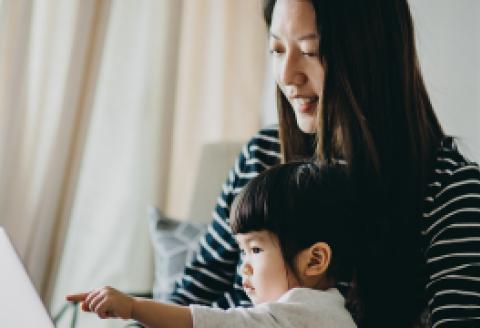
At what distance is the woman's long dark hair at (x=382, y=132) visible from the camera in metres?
1.25

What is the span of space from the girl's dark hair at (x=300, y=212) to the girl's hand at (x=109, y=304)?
0.27 meters

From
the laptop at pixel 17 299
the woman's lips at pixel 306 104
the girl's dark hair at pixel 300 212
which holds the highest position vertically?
the woman's lips at pixel 306 104

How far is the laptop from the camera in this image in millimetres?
925

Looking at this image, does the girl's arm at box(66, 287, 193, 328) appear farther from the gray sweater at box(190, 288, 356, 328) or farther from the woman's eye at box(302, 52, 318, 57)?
the woman's eye at box(302, 52, 318, 57)

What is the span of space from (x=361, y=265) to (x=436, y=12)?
126 cm

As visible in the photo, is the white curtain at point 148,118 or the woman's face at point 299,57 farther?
the white curtain at point 148,118

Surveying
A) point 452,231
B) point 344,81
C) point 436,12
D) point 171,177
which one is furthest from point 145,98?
point 452,231

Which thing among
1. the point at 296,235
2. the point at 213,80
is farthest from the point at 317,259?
the point at 213,80

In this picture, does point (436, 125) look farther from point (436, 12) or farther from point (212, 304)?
point (436, 12)

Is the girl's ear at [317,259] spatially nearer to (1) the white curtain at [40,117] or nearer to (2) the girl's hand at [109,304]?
(2) the girl's hand at [109,304]

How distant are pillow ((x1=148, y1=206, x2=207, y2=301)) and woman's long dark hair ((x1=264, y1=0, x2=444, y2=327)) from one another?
667 millimetres

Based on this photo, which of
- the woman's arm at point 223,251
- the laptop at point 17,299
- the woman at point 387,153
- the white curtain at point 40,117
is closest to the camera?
the laptop at point 17,299

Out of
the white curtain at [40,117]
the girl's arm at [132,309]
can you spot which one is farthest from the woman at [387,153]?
the white curtain at [40,117]

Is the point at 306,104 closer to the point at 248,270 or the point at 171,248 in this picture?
the point at 248,270
